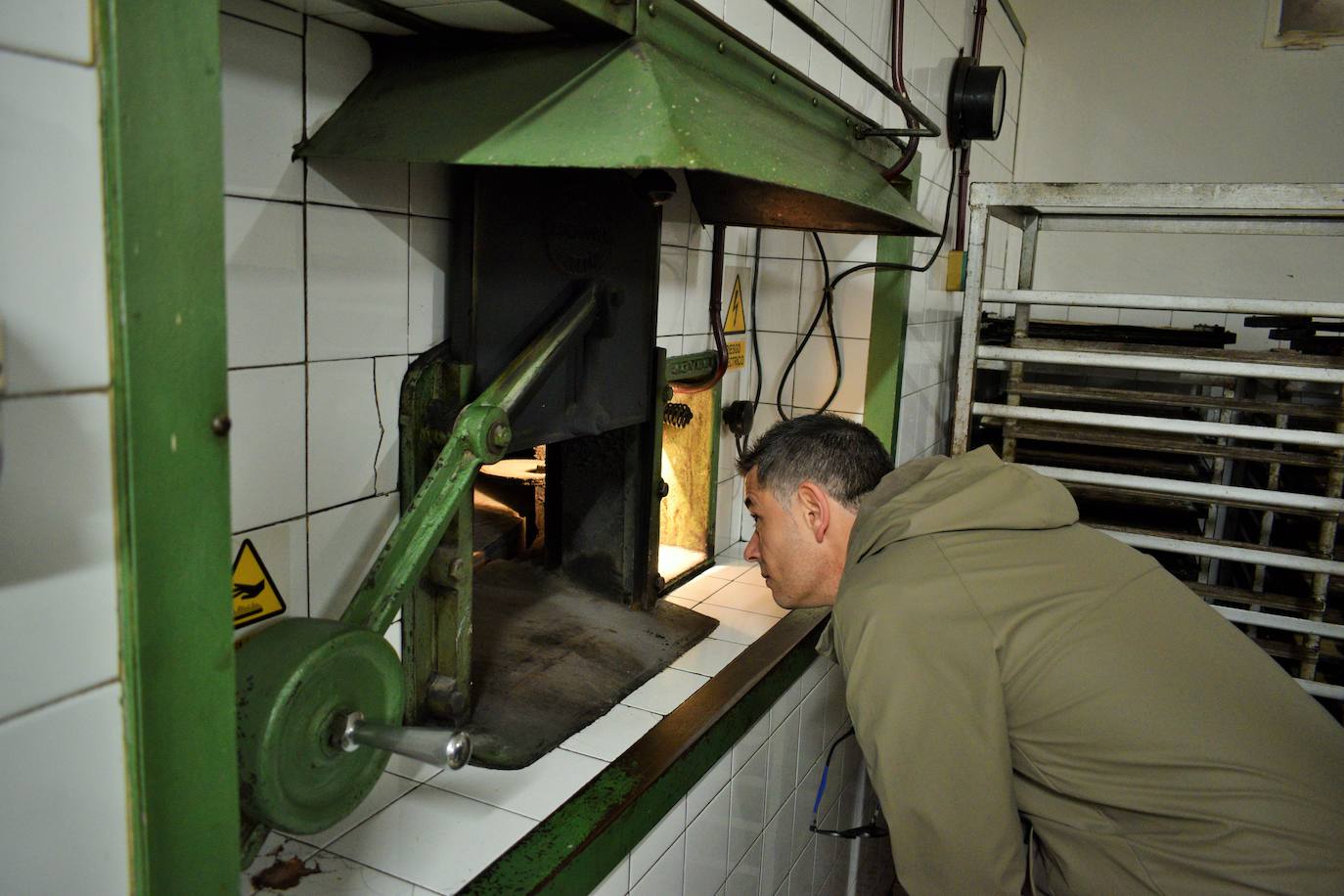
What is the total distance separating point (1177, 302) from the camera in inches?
108

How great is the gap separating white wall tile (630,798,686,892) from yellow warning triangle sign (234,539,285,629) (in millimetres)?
711

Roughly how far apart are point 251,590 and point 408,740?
45 cm

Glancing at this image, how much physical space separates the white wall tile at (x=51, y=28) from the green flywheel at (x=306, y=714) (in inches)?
25.5

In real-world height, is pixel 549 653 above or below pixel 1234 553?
below

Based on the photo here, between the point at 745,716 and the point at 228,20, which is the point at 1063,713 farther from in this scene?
the point at 228,20

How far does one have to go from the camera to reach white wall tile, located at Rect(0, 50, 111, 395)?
62 centimetres

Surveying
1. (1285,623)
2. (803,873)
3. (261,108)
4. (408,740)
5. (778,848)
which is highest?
(261,108)

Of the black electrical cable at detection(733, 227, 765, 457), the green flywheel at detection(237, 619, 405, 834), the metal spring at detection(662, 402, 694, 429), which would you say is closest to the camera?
the green flywheel at detection(237, 619, 405, 834)

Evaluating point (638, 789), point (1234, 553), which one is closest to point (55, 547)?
point (638, 789)

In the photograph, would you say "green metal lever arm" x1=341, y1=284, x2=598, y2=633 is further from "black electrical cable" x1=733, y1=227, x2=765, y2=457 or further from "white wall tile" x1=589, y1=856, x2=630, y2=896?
"black electrical cable" x1=733, y1=227, x2=765, y2=457

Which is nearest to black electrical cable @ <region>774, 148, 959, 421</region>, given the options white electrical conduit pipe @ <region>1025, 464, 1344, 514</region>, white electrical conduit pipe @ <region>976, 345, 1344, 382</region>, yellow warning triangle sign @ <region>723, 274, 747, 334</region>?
yellow warning triangle sign @ <region>723, 274, 747, 334</region>

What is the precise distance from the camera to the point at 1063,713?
1.51 meters

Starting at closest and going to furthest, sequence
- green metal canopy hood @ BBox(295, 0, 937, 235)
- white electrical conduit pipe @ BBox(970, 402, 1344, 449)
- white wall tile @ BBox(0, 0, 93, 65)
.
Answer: white wall tile @ BBox(0, 0, 93, 65), green metal canopy hood @ BBox(295, 0, 937, 235), white electrical conduit pipe @ BBox(970, 402, 1344, 449)

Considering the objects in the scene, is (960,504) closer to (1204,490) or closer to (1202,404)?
(1202,404)
